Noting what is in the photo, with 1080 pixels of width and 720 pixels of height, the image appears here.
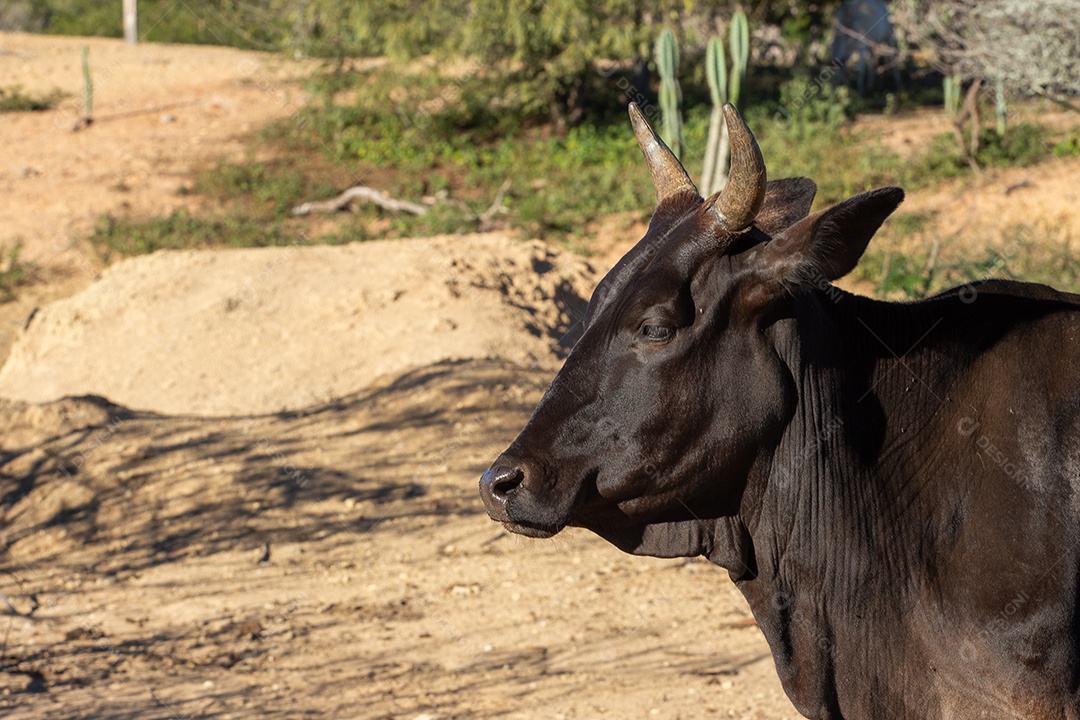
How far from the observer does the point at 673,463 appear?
3.30 m

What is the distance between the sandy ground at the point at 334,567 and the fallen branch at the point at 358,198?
4.89m

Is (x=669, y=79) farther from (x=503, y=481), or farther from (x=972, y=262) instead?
(x=503, y=481)

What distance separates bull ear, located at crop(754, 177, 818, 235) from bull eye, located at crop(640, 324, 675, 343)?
1.62 ft

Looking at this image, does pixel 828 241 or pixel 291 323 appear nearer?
pixel 828 241

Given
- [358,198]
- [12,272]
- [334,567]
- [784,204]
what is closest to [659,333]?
[784,204]

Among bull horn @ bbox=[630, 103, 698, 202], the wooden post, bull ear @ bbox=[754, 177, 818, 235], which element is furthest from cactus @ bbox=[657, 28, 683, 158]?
the wooden post

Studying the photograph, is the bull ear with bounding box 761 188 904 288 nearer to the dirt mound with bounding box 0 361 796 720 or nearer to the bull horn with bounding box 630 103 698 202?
the bull horn with bounding box 630 103 698 202

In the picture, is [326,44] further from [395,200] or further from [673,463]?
[673,463]

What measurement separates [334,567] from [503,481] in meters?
4.74

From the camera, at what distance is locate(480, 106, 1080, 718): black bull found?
3.15 meters

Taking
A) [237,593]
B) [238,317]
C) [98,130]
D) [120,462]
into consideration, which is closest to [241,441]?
[120,462]

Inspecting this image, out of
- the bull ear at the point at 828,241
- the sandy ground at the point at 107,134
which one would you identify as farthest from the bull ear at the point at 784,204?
the sandy ground at the point at 107,134

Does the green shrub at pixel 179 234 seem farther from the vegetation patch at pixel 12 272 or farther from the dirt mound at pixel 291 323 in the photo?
the dirt mound at pixel 291 323

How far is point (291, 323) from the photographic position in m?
11.6
